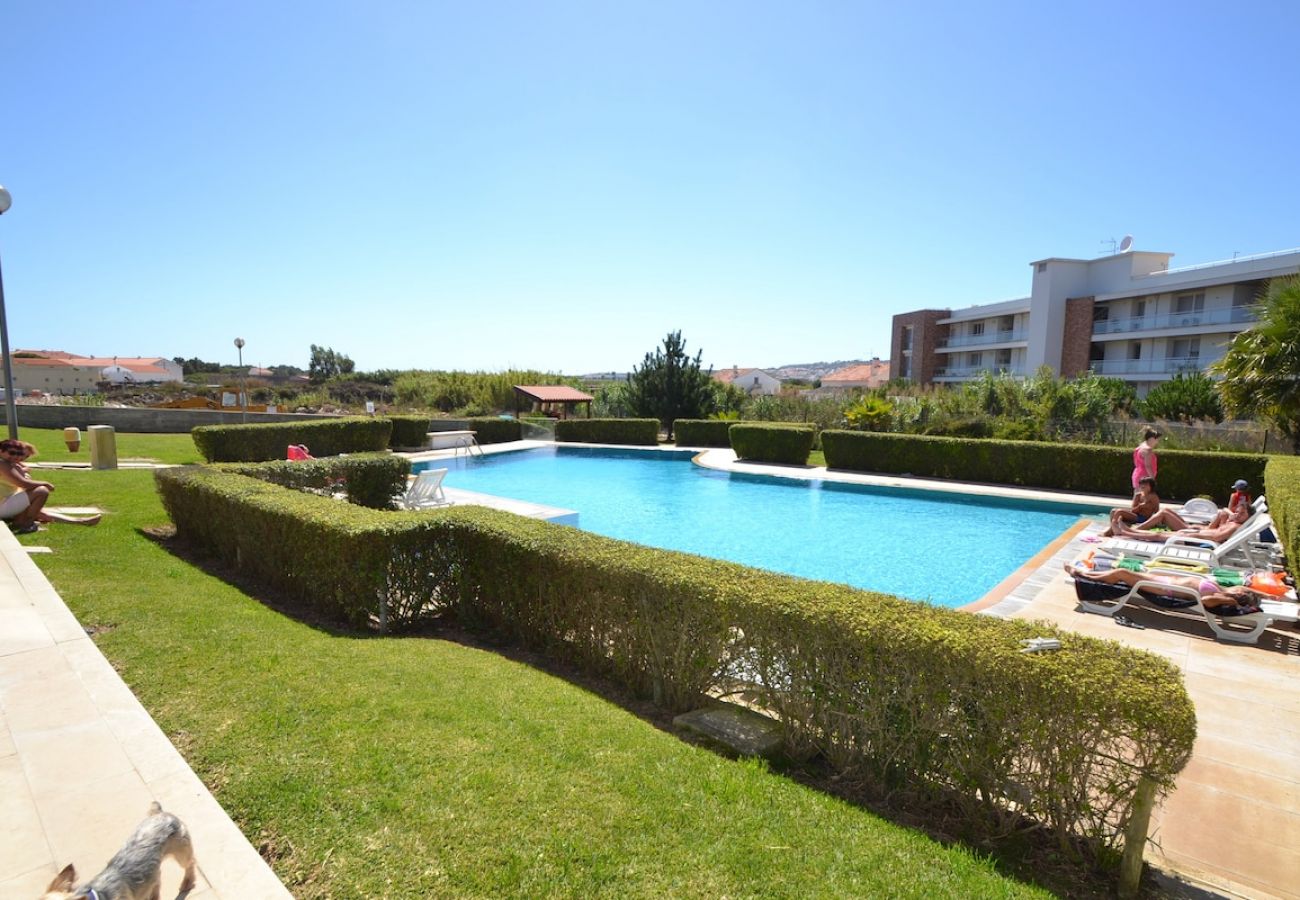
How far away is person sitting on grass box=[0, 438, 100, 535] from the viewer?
7.76m

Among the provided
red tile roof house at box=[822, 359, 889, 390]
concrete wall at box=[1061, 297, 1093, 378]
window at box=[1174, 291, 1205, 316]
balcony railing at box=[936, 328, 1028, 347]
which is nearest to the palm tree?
window at box=[1174, 291, 1205, 316]

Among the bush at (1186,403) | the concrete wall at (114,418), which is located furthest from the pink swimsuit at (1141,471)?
the concrete wall at (114,418)

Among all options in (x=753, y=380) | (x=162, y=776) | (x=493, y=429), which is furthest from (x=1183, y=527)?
(x=753, y=380)

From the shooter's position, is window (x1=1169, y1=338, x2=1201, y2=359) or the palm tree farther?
window (x1=1169, y1=338, x2=1201, y2=359)

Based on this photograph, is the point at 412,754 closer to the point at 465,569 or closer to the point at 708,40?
the point at 465,569

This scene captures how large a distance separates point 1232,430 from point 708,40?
16781mm

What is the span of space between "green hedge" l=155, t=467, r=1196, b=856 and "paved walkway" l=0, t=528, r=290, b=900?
2.10m

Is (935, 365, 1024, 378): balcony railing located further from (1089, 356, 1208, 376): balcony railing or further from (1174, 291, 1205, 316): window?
(1174, 291, 1205, 316): window

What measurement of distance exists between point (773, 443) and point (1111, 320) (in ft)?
108

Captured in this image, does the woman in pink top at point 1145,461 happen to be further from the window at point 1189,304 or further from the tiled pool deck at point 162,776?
the window at point 1189,304

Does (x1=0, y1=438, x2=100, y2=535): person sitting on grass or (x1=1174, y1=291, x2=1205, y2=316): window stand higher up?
(x1=1174, y1=291, x2=1205, y2=316): window

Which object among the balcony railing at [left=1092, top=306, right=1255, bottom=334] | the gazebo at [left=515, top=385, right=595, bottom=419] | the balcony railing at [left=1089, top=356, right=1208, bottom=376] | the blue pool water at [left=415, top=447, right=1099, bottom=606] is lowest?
the blue pool water at [left=415, top=447, right=1099, bottom=606]

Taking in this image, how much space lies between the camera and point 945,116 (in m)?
14.1

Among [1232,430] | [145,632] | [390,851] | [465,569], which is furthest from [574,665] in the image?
[1232,430]
